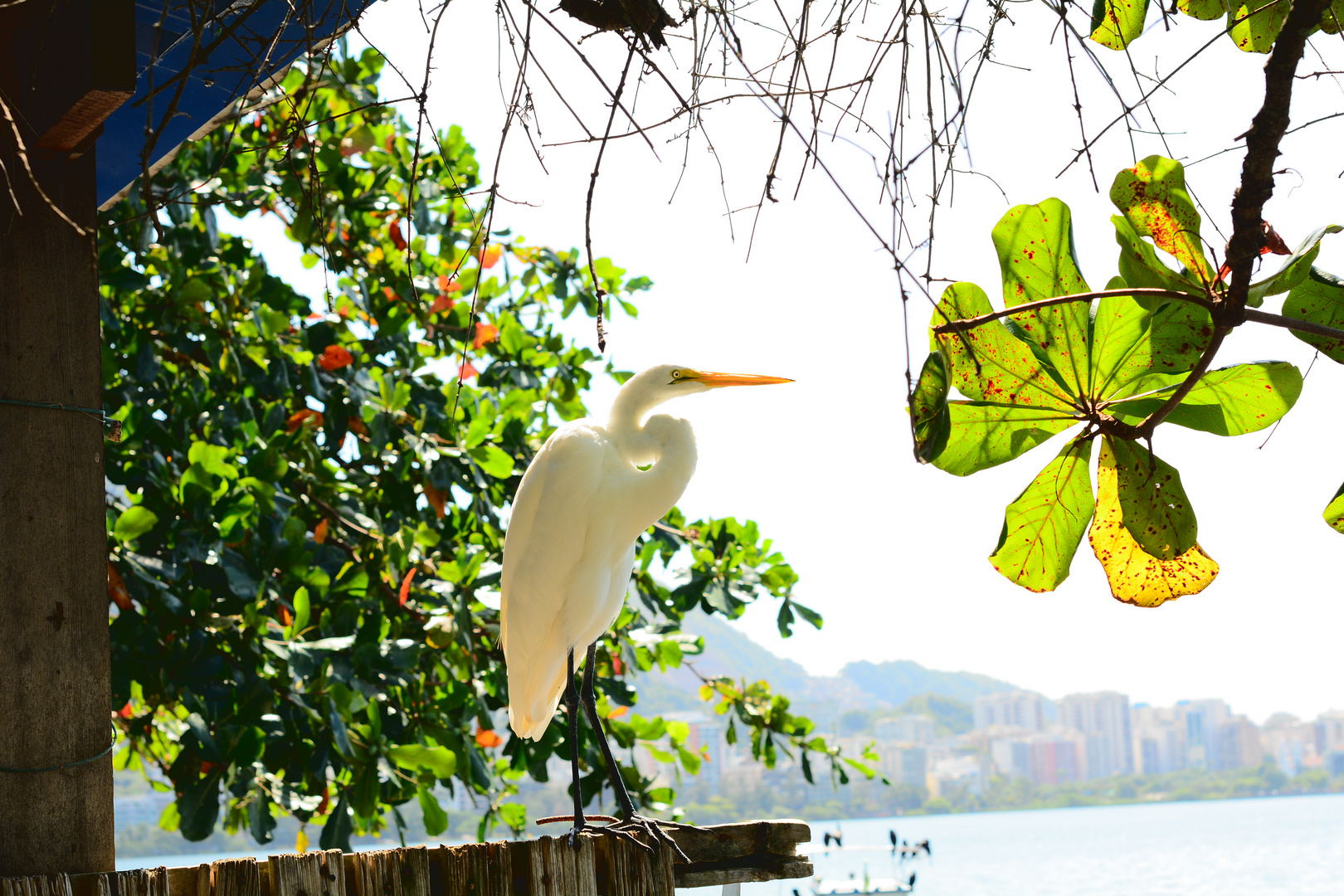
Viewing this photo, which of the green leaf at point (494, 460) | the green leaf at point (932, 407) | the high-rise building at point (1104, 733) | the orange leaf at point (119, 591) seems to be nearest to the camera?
the green leaf at point (932, 407)

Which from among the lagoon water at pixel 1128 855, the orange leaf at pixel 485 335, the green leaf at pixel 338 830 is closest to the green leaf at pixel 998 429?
the green leaf at pixel 338 830

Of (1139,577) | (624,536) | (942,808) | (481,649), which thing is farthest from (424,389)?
(942,808)

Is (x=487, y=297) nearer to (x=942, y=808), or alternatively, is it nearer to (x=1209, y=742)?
(x=942, y=808)

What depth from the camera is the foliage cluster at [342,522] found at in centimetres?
231

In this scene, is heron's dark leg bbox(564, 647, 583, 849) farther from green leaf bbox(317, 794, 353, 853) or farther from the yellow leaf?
the yellow leaf

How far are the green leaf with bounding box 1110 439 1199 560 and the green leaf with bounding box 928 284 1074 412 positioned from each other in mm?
109

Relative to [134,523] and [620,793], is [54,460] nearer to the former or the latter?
[134,523]

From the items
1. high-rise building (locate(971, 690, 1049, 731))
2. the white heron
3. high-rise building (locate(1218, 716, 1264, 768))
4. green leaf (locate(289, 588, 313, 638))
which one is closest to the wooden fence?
the white heron

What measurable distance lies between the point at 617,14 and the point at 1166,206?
622 millimetres

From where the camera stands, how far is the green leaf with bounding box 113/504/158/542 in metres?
2.10

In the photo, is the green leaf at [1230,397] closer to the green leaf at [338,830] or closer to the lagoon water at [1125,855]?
the green leaf at [338,830]

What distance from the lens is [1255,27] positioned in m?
1.16

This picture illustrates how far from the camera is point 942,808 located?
10406 cm

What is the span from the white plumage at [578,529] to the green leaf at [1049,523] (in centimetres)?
85
